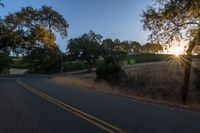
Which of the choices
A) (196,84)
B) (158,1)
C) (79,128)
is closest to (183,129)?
(79,128)

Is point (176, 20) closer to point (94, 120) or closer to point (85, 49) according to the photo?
point (94, 120)

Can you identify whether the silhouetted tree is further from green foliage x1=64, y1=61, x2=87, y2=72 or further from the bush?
green foliage x1=64, y1=61, x2=87, y2=72

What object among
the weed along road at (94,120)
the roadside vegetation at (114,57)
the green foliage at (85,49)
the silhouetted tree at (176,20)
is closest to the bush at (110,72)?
the roadside vegetation at (114,57)

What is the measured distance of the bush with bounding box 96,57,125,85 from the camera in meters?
41.9

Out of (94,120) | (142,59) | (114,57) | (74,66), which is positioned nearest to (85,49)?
(74,66)

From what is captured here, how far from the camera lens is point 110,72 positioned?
42.2 meters

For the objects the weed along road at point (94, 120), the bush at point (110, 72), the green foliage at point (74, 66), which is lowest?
the green foliage at point (74, 66)

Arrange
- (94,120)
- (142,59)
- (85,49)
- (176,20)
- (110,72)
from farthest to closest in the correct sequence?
1. (142,59)
2. (85,49)
3. (110,72)
4. (176,20)
5. (94,120)

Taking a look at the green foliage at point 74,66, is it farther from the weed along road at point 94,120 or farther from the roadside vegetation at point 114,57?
the weed along road at point 94,120

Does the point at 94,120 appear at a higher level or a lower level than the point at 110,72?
higher

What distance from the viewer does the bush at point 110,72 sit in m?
41.9

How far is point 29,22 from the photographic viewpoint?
164ft

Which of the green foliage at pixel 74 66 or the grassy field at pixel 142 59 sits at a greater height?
the grassy field at pixel 142 59

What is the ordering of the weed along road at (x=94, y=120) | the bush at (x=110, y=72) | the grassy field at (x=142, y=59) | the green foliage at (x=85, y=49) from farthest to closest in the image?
the grassy field at (x=142, y=59), the green foliage at (x=85, y=49), the bush at (x=110, y=72), the weed along road at (x=94, y=120)
